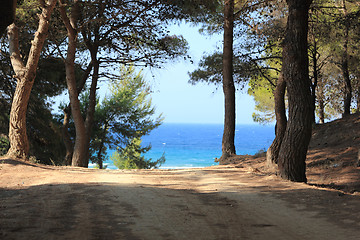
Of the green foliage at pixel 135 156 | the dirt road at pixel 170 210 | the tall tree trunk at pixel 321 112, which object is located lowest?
the dirt road at pixel 170 210

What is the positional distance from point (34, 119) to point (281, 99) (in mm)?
14449

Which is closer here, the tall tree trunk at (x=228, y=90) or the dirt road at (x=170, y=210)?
the dirt road at (x=170, y=210)

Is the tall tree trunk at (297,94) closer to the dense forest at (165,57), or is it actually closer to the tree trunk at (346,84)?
the dense forest at (165,57)

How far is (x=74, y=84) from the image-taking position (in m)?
14.3

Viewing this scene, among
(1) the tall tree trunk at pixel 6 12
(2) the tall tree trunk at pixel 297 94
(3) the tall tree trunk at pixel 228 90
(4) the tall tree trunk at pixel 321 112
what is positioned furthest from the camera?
(4) the tall tree trunk at pixel 321 112

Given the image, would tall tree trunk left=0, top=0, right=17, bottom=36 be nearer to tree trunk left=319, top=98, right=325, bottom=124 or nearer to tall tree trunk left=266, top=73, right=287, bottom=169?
tall tree trunk left=266, top=73, right=287, bottom=169

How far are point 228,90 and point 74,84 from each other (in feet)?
19.2

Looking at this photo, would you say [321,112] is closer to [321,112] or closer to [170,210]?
[321,112]

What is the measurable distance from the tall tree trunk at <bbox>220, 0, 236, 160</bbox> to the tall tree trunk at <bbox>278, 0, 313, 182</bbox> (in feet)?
20.9

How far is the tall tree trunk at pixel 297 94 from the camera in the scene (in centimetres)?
773

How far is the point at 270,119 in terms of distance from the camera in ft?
89.9

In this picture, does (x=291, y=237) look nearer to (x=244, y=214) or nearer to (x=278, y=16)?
(x=244, y=214)

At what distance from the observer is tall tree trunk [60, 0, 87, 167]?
14078 mm

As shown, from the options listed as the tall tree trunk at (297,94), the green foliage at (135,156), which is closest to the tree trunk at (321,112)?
the green foliage at (135,156)
